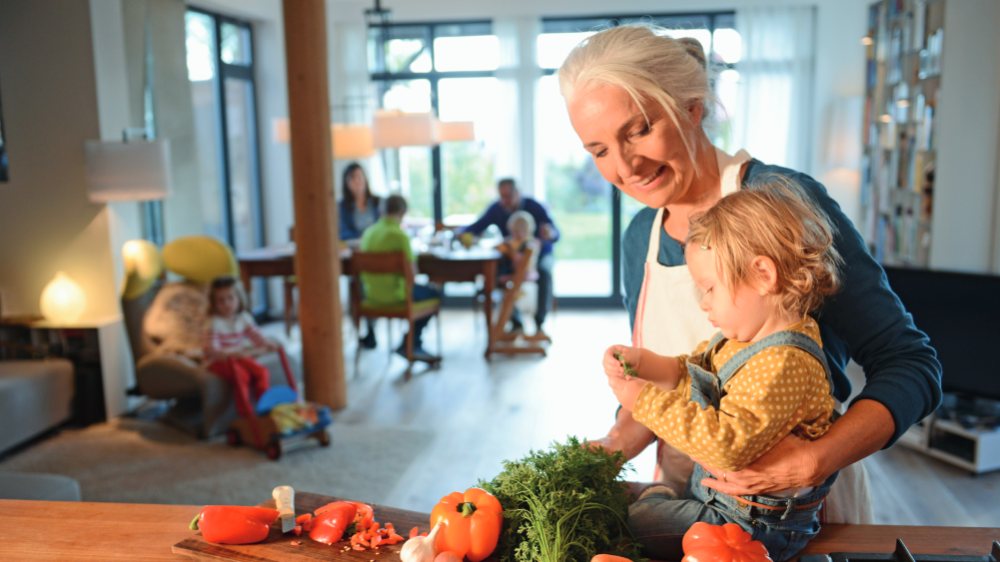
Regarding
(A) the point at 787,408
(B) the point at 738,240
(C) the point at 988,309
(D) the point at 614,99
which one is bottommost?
(C) the point at 988,309

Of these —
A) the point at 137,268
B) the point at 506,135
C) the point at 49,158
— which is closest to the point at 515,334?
the point at 506,135

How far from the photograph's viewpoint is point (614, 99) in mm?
1263

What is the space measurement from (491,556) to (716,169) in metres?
0.74

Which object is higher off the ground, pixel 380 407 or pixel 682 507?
pixel 682 507

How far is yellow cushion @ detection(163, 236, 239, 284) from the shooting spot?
488 cm

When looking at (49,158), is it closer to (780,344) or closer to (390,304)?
(390,304)

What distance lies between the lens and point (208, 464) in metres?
4.26

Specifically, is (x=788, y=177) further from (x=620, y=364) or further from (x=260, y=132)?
(x=260, y=132)

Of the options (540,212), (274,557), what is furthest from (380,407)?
(274,557)

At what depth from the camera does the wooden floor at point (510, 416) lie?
12.3ft

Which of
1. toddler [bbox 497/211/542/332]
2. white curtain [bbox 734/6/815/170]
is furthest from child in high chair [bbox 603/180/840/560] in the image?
white curtain [bbox 734/6/815/170]

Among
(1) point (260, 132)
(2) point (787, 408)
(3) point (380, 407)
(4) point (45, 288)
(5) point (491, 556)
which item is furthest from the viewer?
(1) point (260, 132)

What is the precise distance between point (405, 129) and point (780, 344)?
16.2 feet

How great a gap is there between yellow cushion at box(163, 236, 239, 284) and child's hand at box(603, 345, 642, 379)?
409cm
